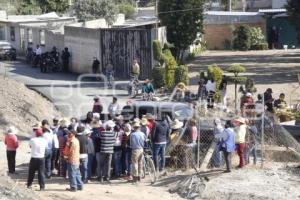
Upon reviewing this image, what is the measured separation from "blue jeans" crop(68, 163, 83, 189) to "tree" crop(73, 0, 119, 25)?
140ft

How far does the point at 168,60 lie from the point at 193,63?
37.6 ft

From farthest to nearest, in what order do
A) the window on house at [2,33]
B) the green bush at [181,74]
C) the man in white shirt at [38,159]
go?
the window on house at [2,33], the green bush at [181,74], the man in white shirt at [38,159]

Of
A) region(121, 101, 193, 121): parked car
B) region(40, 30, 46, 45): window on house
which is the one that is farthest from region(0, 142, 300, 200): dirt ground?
region(40, 30, 46, 45): window on house

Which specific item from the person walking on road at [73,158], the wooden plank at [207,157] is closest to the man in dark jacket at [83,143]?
the person walking on road at [73,158]

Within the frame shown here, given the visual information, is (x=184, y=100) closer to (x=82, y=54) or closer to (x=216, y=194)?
(x=216, y=194)

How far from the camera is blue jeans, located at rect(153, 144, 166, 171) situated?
17953 millimetres

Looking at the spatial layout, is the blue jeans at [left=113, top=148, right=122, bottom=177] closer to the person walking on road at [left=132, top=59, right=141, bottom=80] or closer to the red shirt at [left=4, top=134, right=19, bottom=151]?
the red shirt at [left=4, top=134, right=19, bottom=151]

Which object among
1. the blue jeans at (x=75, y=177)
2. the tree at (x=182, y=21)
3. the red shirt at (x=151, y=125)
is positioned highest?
the tree at (x=182, y=21)

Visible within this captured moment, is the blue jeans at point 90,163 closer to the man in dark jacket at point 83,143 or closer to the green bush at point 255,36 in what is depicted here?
the man in dark jacket at point 83,143

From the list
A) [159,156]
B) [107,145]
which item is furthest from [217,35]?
[107,145]

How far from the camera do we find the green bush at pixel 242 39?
5240 centimetres

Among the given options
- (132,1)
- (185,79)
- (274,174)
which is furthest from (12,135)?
(132,1)

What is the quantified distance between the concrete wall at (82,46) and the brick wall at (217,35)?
1690 centimetres

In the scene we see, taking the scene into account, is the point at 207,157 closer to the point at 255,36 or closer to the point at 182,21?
the point at 182,21
